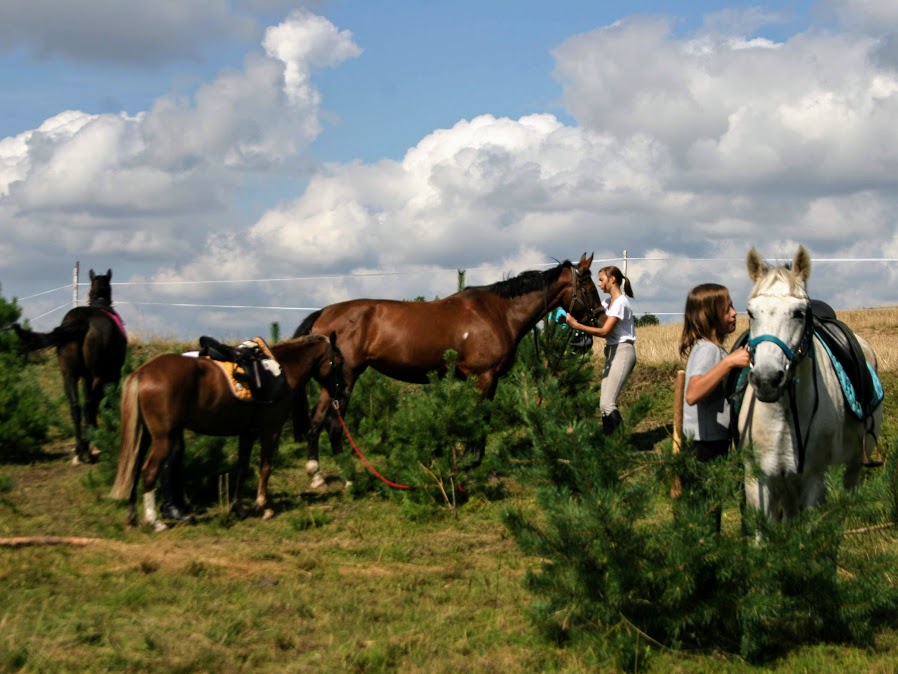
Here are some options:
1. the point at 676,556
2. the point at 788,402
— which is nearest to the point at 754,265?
the point at 788,402

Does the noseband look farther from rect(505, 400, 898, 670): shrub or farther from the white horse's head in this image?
rect(505, 400, 898, 670): shrub

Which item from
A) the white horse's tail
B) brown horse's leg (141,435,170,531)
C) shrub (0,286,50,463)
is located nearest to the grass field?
brown horse's leg (141,435,170,531)

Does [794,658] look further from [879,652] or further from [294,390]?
[294,390]

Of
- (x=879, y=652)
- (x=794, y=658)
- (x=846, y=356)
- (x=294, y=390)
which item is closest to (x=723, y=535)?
(x=794, y=658)

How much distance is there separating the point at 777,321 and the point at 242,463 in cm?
524

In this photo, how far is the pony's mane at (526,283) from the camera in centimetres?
1069

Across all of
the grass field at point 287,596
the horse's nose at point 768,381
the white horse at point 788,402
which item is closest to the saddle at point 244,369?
the grass field at point 287,596

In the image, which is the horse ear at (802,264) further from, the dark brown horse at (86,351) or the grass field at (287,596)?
the dark brown horse at (86,351)

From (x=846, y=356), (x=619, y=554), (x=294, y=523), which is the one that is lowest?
(x=294, y=523)

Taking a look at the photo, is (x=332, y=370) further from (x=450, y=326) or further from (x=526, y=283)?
(x=526, y=283)

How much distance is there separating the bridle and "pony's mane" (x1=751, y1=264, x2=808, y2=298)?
97 mm

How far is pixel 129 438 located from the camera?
294 inches

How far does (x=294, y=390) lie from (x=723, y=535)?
16.8ft

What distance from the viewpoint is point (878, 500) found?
412cm
